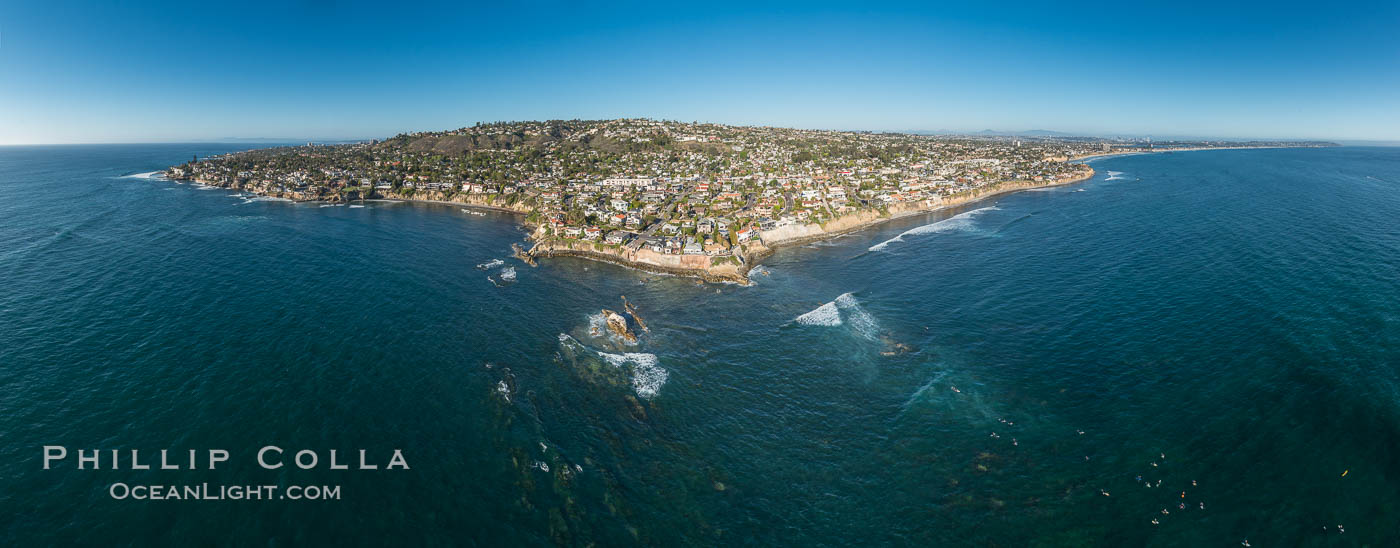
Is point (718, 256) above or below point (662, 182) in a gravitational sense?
below

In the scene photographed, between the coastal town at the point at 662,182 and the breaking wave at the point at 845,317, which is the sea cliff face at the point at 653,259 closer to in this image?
the coastal town at the point at 662,182

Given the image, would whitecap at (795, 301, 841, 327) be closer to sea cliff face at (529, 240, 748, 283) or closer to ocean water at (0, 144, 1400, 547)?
ocean water at (0, 144, 1400, 547)

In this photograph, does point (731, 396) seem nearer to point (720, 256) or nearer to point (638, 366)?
point (638, 366)

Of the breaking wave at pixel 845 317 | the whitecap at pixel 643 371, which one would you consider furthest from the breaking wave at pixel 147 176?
the breaking wave at pixel 845 317

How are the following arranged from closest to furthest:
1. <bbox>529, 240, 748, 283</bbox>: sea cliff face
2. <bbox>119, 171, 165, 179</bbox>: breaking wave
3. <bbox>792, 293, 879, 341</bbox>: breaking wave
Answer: <bbox>792, 293, 879, 341</bbox>: breaking wave
<bbox>529, 240, 748, 283</bbox>: sea cliff face
<bbox>119, 171, 165, 179</bbox>: breaking wave

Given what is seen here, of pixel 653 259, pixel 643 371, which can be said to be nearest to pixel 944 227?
pixel 653 259

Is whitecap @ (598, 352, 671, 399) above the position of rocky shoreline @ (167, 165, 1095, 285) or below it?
below

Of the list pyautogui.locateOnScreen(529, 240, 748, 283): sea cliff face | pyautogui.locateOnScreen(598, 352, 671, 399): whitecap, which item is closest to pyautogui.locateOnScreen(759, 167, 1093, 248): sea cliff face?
pyautogui.locateOnScreen(529, 240, 748, 283): sea cliff face
